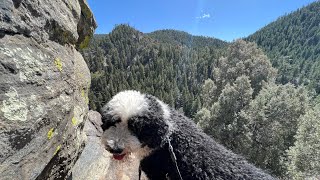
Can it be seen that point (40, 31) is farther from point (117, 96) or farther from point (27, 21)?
point (117, 96)

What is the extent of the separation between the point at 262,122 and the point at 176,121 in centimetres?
2408

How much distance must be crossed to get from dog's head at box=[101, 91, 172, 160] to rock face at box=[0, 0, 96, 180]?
108 centimetres

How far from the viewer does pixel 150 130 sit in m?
4.97

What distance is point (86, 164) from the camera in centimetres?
493

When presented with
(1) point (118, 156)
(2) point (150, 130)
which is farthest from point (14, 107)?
(2) point (150, 130)

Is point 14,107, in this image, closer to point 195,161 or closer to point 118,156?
point 118,156

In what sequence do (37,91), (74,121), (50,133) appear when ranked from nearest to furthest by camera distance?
(37,91)
(50,133)
(74,121)

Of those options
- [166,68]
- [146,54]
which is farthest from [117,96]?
[146,54]

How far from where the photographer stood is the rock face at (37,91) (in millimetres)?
2193

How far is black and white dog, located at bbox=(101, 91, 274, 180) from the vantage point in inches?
188

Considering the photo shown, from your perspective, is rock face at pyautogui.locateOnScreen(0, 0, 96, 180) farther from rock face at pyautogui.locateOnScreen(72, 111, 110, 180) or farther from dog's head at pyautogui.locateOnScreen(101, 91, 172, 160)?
rock face at pyautogui.locateOnScreen(72, 111, 110, 180)

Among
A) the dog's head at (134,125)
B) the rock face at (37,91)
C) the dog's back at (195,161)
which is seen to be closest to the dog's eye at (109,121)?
the dog's head at (134,125)

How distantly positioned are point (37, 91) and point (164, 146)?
286 cm

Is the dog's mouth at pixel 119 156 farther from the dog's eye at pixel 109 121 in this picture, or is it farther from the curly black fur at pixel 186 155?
the dog's eye at pixel 109 121
